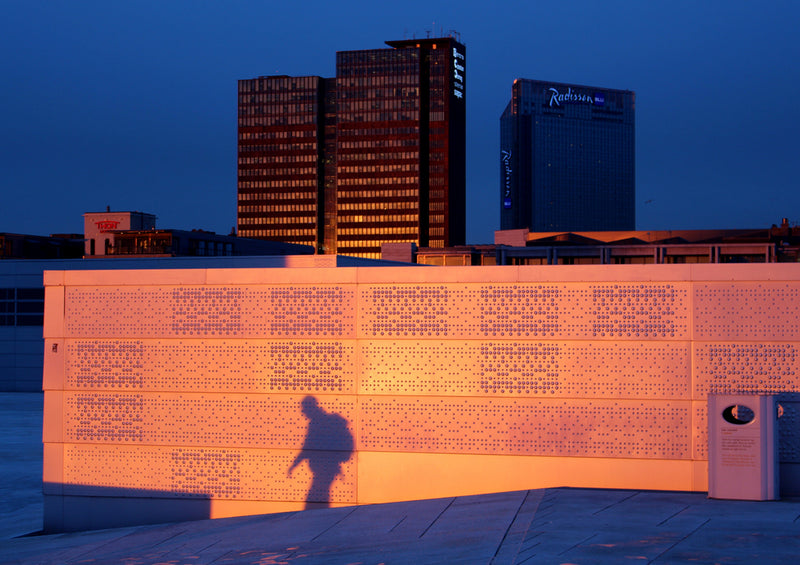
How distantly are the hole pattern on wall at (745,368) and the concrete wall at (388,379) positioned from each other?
0.02 metres

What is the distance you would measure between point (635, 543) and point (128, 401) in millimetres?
9429

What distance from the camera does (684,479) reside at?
11.9 m

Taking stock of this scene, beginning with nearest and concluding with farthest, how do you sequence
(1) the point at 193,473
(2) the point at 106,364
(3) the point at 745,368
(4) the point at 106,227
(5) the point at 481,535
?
(5) the point at 481,535 < (3) the point at 745,368 < (1) the point at 193,473 < (2) the point at 106,364 < (4) the point at 106,227

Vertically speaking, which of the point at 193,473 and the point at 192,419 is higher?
the point at 192,419

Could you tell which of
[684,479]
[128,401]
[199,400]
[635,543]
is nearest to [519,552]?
[635,543]

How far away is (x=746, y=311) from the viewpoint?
11898mm

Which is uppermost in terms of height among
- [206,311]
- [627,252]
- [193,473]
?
[627,252]

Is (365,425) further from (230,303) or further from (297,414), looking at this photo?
(230,303)

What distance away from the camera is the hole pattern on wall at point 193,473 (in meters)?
13.2

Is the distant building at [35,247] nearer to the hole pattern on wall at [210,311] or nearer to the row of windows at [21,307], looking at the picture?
the row of windows at [21,307]

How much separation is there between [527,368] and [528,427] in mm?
931

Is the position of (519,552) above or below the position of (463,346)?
below

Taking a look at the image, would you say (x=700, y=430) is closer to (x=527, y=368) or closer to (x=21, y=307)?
(x=527, y=368)

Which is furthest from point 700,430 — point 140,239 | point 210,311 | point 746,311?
point 140,239
